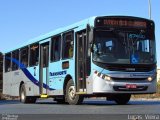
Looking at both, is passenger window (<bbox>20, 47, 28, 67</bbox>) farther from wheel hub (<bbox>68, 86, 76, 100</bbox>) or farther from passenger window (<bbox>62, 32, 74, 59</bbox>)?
wheel hub (<bbox>68, 86, 76, 100</bbox>)

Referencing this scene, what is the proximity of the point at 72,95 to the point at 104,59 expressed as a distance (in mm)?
2623

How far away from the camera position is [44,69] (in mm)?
22797

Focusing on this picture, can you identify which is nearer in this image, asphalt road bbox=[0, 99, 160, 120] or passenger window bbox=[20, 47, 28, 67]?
asphalt road bbox=[0, 99, 160, 120]

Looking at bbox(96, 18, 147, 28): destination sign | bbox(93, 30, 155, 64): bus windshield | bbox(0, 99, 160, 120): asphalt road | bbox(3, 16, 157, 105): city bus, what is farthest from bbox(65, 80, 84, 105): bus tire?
bbox(96, 18, 147, 28): destination sign

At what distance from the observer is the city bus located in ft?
59.0

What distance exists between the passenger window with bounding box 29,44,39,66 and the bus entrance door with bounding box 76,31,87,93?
5.02 meters

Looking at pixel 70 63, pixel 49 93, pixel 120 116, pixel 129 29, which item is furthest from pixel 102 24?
pixel 120 116

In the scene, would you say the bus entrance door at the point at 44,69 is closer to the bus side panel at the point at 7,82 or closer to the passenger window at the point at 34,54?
the passenger window at the point at 34,54

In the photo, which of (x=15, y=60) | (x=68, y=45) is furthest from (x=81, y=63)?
(x=15, y=60)

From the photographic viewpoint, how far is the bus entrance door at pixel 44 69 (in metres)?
22.6

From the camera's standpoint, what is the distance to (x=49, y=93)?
22094mm

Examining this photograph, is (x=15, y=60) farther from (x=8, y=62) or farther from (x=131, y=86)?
(x=131, y=86)

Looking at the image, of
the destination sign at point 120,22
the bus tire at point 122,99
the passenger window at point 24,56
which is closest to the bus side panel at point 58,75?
the destination sign at point 120,22

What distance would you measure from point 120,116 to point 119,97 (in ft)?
27.9
